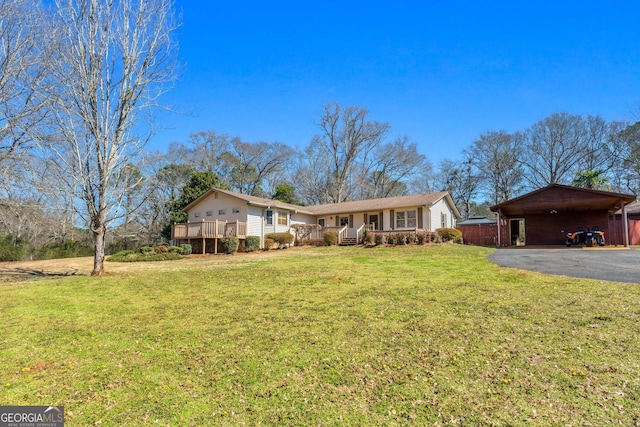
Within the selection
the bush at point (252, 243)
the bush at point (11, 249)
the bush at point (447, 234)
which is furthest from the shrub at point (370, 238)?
the bush at point (11, 249)

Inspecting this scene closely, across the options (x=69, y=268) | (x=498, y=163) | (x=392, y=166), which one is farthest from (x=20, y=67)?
(x=498, y=163)

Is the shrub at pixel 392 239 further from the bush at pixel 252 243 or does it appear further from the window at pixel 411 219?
the bush at pixel 252 243

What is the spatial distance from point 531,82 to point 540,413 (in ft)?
65.3

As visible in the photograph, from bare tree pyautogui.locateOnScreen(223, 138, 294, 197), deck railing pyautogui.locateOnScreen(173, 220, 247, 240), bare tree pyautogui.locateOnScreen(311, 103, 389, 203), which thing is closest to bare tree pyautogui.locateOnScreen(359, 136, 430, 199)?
bare tree pyautogui.locateOnScreen(311, 103, 389, 203)

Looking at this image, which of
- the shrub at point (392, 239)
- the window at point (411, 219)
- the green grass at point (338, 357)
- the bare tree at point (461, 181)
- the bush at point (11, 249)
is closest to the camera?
the green grass at point (338, 357)

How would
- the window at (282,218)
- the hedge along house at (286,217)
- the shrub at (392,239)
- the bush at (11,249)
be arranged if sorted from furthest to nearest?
the window at (282,218), the hedge along house at (286,217), the bush at (11,249), the shrub at (392,239)

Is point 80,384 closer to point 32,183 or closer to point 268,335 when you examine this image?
point 268,335

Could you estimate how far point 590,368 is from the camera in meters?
3.36

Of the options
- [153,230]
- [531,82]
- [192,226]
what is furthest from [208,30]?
[153,230]

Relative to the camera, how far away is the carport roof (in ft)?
57.2

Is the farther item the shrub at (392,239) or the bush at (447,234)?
the bush at (447,234)

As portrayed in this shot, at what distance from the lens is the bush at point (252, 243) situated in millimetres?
21922

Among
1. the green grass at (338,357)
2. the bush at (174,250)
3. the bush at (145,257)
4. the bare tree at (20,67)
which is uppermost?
the bare tree at (20,67)

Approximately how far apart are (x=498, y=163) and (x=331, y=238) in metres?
25.2
